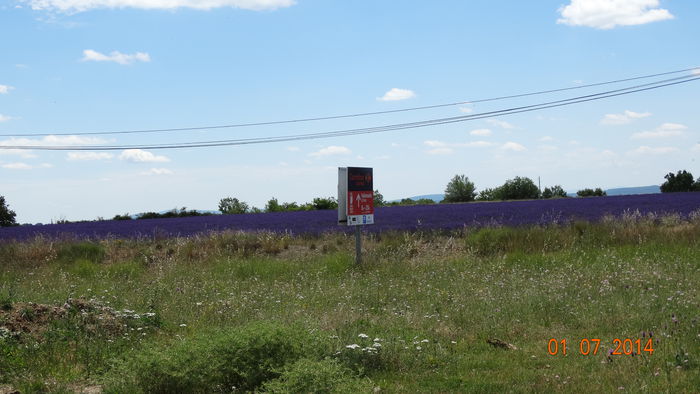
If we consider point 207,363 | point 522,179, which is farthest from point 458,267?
point 522,179

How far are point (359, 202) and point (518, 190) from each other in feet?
166

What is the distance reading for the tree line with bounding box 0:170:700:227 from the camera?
46.6 m

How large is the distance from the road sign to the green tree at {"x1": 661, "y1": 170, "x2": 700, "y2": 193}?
51268 mm

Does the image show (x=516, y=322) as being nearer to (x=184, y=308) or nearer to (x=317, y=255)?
(x=184, y=308)

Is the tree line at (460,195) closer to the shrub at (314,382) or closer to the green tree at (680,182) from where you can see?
the green tree at (680,182)

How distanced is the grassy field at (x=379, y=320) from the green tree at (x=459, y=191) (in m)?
45.6

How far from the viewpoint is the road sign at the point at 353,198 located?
50.9 feet

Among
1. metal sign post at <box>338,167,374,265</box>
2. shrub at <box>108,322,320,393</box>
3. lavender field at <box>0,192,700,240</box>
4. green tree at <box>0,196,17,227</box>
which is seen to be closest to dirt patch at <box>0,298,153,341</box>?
shrub at <box>108,322,320,393</box>

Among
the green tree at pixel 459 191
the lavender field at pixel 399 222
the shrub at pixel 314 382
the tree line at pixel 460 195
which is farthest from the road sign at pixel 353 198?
the green tree at pixel 459 191

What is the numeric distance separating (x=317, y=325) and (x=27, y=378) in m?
3.46

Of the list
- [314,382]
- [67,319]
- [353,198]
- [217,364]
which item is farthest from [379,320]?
[353,198]

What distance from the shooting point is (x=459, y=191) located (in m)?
63.4

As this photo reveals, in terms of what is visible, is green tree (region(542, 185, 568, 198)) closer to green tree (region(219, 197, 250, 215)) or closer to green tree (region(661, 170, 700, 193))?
green tree (region(661, 170, 700, 193))

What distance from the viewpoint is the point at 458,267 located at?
45.9 feet
